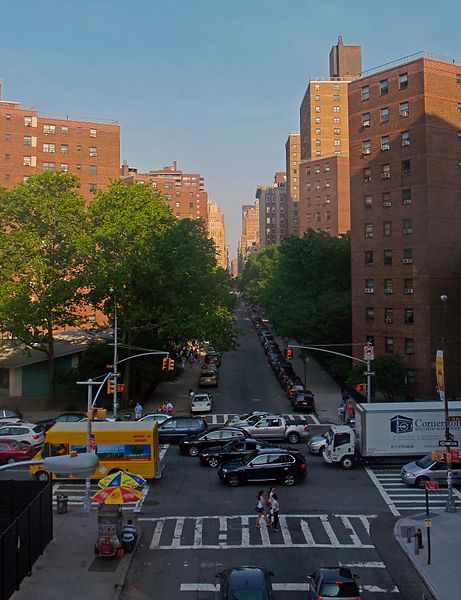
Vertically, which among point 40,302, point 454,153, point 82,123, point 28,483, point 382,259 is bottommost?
point 28,483

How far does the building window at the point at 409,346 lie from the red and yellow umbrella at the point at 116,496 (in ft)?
126

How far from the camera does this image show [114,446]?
2905 cm

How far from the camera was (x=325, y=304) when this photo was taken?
65312 millimetres

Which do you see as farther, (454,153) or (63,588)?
(454,153)

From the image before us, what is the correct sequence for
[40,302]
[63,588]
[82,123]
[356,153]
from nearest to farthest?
[63,588]
[40,302]
[356,153]
[82,123]

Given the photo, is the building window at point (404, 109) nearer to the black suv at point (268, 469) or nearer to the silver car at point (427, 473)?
the silver car at point (427, 473)

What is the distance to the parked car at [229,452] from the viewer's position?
3169 centimetres

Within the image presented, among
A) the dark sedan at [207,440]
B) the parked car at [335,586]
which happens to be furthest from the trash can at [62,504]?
the parked car at [335,586]

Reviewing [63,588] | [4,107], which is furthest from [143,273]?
[4,107]

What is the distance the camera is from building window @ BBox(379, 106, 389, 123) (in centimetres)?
5722

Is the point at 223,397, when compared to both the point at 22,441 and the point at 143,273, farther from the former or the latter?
the point at 22,441

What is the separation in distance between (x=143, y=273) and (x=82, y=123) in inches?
2115

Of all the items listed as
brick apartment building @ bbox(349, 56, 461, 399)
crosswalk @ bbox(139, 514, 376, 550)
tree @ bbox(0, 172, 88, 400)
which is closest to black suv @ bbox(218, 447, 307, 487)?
crosswalk @ bbox(139, 514, 376, 550)

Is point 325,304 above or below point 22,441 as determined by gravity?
above
